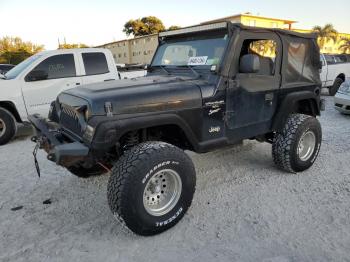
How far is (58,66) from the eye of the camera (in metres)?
7.00

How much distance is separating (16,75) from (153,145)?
195 inches

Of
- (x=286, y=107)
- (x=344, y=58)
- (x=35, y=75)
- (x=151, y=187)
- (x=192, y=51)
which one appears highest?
(x=192, y=51)

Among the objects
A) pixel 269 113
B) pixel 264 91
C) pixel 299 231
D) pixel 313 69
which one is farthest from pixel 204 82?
pixel 313 69

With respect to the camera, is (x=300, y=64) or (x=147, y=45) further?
(x=147, y=45)

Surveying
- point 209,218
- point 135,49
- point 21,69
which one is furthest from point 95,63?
point 135,49

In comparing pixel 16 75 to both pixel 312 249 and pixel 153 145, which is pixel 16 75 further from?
pixel 312 249

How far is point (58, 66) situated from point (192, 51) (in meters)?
4.09

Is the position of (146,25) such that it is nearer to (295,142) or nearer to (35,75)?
(35,75)

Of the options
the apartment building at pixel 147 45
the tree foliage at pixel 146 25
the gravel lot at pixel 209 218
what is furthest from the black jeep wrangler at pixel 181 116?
the tree foliage at pixel 146 25

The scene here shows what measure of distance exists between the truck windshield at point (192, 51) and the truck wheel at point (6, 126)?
12.3ft

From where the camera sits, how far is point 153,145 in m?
3.11

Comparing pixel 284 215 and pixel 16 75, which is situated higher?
pixel 16 75

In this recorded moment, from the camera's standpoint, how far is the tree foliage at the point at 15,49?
119ft

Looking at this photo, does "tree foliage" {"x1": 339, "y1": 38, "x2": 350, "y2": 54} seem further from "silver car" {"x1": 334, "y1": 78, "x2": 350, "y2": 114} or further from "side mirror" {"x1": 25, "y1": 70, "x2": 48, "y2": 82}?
"side mirror" {"x1": 25, "y1": 70, "x2": 48, "y2": 82}
